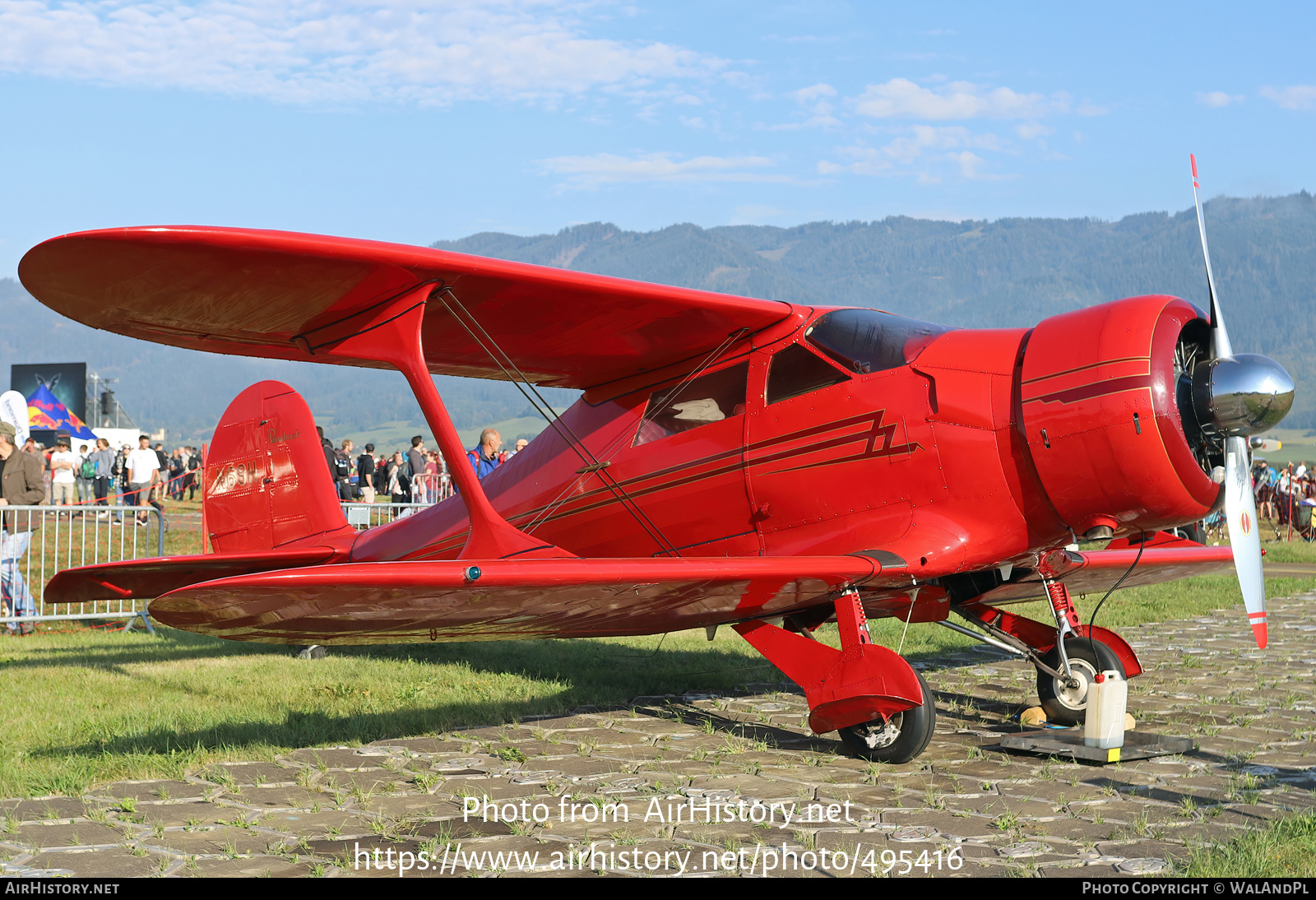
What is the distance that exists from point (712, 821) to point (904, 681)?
4.37 ft

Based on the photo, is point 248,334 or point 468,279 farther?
point 248,334

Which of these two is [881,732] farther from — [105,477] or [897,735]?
[105,477]

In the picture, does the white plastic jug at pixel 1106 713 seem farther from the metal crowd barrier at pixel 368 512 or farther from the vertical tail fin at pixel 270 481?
the metal crowd barrier at pixel 368 512

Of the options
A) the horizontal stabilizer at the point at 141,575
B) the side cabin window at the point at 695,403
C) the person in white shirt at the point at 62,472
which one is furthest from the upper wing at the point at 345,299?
the person in white shirt at the point at 62,472

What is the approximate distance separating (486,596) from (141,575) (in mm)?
3352

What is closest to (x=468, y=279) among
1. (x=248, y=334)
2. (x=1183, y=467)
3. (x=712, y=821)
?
(x=248, y=334)

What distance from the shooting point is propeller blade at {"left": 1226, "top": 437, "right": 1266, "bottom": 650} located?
16.1ft

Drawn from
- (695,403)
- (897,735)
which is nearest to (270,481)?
(695,403)

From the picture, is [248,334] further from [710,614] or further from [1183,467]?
[1183,467]

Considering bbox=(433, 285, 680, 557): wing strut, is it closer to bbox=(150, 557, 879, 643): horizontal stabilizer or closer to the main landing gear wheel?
bbox=(150, 557, 879, 643): horizontal stabilizer

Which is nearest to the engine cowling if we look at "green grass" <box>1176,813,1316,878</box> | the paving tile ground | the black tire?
the black tire

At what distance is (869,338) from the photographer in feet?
18.5

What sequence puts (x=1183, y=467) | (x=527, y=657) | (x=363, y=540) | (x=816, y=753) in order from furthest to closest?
(x=527, y=657)
(x=363, y=540)
(x=816, y=753)
(x=1183, y=467)
